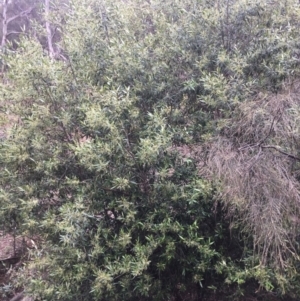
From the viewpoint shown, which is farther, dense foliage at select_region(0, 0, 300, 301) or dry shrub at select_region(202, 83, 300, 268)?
dense foliage at select_region(0, 0, 300, 301)

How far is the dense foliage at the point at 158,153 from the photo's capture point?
421 cm

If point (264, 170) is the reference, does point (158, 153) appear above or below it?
above

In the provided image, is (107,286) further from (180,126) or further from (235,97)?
(235,97)

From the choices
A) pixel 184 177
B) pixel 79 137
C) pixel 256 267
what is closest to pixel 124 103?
pixel 79 137

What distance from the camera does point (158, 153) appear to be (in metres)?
4.29

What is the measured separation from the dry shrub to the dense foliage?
0.05 feet

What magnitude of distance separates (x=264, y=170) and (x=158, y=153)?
1.17m

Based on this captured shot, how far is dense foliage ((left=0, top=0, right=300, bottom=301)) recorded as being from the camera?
4.21 metres

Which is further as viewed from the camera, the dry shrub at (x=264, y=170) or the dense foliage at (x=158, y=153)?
the dense foliage at (x=158, y=153)

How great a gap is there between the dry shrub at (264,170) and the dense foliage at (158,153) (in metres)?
0.01

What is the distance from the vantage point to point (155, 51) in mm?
5199

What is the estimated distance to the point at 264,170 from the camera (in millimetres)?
4227

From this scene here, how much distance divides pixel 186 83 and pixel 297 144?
1563 millimetres

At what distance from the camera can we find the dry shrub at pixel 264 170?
3994mm
